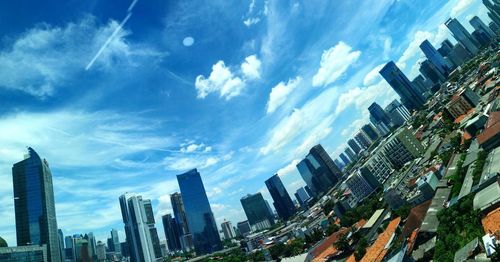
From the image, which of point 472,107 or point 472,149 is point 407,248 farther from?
point 472,107

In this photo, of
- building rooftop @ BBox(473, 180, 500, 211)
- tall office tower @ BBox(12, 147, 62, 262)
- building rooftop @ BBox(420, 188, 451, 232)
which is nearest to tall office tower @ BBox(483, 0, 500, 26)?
building rooftop @ BBox(420, 188, 451, 232)

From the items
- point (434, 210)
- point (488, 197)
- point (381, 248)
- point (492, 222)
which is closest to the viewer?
point (492, 222)

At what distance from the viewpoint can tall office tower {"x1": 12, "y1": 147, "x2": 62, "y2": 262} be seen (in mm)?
130625

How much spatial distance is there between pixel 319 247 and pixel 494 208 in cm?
5914

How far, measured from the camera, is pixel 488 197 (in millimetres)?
36594

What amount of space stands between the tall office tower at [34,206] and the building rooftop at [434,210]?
140m

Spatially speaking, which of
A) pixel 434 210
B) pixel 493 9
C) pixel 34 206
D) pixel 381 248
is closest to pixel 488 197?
pixel 434 210

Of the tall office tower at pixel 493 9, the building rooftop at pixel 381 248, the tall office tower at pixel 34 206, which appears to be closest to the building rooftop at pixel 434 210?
the building rooftop at pixel 381 248

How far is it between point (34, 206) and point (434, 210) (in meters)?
149

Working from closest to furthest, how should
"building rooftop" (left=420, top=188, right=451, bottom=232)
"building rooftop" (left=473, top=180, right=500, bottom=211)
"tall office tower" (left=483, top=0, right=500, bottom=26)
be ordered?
"building rooftop" (left=473, top=180, right=500, bottom=211), "building rooftop" (left=420, top=188, right=451, bottom=232), "tall office tower" (left=483, top=0, right=500, bottom=26)

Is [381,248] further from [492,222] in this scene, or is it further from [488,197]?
[492,222]

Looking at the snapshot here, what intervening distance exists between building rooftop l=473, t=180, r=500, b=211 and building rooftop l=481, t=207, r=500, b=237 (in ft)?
3.70

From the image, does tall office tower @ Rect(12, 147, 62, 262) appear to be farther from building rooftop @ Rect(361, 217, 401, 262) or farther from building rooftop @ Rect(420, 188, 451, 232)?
building rooftop @ Rect(420, 188, 451, 232)

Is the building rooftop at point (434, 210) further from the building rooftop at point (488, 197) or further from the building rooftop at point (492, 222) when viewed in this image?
the building rooftop at point (492, 222)
